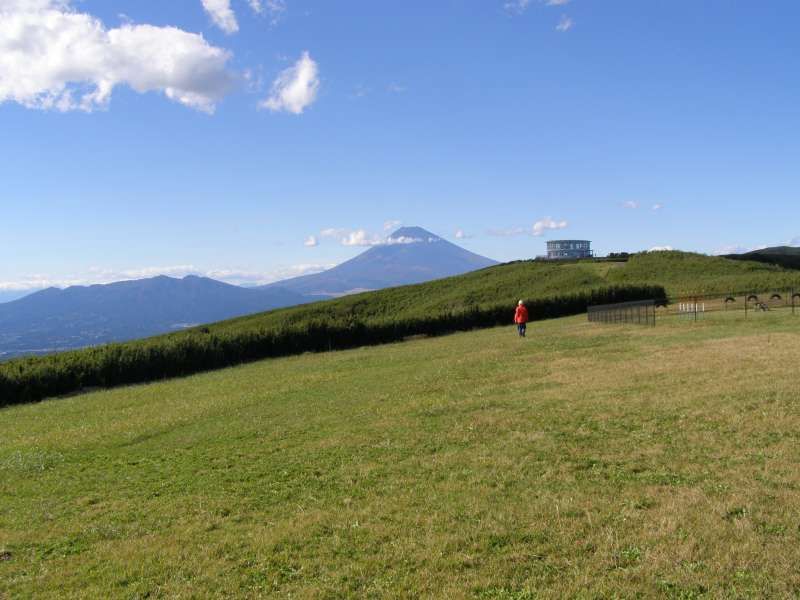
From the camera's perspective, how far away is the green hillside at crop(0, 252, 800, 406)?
1766 inches

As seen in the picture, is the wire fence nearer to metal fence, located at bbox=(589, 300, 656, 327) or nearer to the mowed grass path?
metal fence, located at bbox=(589, 300, 656, 327)

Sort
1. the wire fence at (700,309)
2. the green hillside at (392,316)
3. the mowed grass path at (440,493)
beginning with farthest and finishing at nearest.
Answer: the green hillside at (392,316) < the wire fence at (700,309) < the mowed grass path at (440,493)

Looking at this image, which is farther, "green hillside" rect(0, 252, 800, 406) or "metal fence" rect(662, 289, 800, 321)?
"metal fence" rect(662, 289, 800, 321)

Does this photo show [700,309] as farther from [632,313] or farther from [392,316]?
[392,316]

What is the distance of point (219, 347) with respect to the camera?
167 feet

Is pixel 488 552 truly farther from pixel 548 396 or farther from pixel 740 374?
pixel 740 374

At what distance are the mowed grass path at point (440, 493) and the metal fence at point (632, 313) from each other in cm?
1873

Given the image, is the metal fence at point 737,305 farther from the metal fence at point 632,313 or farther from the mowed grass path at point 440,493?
the mowed grass path at point 440,493

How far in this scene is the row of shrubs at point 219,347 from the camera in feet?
141

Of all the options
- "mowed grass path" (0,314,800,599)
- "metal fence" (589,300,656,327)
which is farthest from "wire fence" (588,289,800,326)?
"mowed grass path" (0,314,800,599)

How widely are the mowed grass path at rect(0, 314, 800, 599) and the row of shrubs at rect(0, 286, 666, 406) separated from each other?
22032mm

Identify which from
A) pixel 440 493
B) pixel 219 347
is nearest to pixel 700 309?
pixel 219 347

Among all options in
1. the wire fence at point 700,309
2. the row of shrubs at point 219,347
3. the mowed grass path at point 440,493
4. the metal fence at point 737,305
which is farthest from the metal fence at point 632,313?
the mowed grass path at point 440,493

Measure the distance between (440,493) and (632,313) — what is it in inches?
1436
